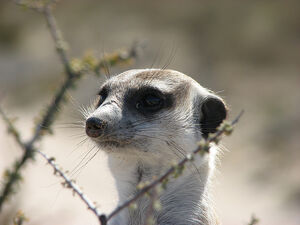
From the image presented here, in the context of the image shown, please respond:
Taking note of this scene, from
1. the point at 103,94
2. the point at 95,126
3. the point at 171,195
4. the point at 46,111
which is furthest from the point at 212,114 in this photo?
the point at 46,111

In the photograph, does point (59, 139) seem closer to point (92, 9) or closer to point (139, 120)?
point (92, 9)

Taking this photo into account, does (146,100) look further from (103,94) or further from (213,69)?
(213,69)

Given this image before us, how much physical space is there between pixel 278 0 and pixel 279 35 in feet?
2.81

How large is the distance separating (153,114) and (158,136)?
148 millimetres

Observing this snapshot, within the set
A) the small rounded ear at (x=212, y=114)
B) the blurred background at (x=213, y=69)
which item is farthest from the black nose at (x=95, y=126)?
the blurred background at (x=213, y=69)

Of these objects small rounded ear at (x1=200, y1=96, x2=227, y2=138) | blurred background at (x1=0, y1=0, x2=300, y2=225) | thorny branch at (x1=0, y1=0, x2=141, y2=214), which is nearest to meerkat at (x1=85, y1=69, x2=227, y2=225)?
small rounded ear at (x1=200, y1=96, x2=227, y2=138)

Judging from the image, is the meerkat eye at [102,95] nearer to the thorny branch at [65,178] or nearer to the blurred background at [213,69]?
the thorny branch at [65,178]

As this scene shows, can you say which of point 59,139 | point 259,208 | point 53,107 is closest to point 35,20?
point 59,139

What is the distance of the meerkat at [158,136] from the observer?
286 centimetres

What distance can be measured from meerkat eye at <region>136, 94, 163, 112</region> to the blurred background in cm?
549

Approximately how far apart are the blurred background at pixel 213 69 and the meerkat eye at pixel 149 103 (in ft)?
18.0

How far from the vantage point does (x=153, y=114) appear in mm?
3033

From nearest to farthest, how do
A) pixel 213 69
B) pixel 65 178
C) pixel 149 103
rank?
pixel 65 178, pixel 149 103, pixel 213 69

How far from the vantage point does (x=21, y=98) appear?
1195 centimetres
